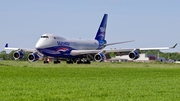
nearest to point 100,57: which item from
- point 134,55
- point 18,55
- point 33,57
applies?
point 134,55

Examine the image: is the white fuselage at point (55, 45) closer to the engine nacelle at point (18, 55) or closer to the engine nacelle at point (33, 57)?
the engine nacelle at point (33, 57)

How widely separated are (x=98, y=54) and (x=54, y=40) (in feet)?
21.3

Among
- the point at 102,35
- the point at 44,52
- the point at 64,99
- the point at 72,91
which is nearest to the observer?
the point at 64,99

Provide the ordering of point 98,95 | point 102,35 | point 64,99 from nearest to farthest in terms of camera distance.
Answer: point 64,99
point 98,95
point 102,35

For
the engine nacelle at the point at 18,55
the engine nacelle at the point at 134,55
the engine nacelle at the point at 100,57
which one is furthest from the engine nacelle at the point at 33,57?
the engine nacelle at the point at 134,55

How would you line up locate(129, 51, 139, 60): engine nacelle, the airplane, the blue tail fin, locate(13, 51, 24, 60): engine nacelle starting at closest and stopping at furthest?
locate(129, 51, 139, 60): engine nacelle < the airplane < locate(13, 51, 24, 60): engine nacelle < the blue tail fin

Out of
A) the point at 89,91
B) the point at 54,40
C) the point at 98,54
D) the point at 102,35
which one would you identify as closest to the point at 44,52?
the point at 54,40

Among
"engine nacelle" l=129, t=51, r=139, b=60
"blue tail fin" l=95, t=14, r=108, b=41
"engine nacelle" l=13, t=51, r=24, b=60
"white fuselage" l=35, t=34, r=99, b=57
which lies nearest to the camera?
"engine nacelle" l=129, t=51, r=139, b=60

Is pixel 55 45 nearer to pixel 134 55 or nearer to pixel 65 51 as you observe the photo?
pixel 65 51

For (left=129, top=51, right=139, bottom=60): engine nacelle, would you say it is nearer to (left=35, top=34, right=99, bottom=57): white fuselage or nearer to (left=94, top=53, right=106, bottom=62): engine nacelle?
(left=94, top=53, right=106, bottom=62): engine nacelle

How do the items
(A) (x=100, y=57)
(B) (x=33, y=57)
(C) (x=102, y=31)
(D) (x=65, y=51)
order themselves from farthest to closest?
1. (C) (x=102, y=31)
2. (D) (x=65, y=51)
3. (B) (x=33, y=57)
4. (A) (x=100, y=57)

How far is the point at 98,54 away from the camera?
2432 inches

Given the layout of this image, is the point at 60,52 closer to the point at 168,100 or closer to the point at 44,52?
the point at 44,52

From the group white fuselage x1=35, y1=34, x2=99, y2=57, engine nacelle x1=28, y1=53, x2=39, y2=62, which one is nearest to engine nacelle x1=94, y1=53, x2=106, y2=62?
white fuselage x1=35, y1=34, x2=99, y2=57
